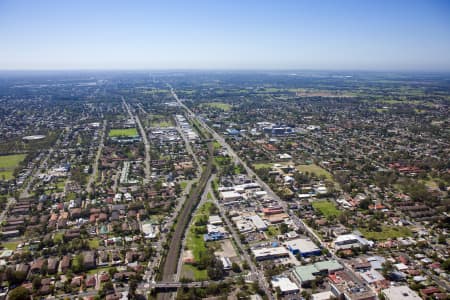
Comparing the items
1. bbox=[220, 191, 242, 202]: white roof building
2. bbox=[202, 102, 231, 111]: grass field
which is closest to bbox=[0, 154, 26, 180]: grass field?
bbox=[220, 191, 242, 202]: white roof building

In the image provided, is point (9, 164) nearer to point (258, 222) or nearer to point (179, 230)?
point (179, 230)

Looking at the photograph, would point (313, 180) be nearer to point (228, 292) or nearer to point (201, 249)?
point (201, 249)

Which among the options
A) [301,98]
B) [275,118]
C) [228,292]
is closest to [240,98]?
[301,98]

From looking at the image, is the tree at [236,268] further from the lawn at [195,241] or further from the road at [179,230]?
the road at [179,230]

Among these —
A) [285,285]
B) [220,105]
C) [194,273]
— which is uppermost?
[220,105]

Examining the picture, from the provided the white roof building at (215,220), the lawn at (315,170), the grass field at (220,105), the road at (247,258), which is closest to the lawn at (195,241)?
the white roof building at (215,220)

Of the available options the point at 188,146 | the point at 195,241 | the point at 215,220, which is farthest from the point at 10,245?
the point at 188,146
